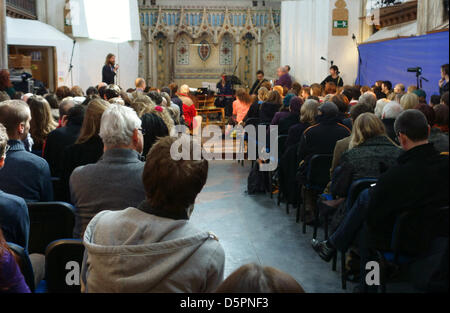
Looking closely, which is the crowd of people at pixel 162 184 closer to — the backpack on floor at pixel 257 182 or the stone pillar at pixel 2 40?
the backpack on floor at pixel 257 182

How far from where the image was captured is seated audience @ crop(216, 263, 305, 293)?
1.03 metres

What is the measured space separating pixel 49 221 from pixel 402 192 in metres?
1.74

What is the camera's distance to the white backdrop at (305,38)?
1325 cm

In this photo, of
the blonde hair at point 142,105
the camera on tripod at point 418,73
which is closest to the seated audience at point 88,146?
the blonde hair at point 142,105

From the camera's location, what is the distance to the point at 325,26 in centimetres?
1302

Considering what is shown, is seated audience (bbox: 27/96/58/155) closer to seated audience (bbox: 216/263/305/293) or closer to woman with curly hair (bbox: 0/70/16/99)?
woman with curly hair (bbox: 0/70/16/99)

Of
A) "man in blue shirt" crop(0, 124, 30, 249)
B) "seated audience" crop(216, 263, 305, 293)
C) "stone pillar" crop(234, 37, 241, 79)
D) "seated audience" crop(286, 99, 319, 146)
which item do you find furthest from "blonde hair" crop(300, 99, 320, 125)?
"stone pillar" crop(234, 37, 241, 79)

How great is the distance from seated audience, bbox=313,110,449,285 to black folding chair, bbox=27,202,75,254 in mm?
1533

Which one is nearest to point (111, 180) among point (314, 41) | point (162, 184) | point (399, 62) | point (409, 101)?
point (162, 184)

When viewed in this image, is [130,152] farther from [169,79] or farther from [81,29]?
[169,79]

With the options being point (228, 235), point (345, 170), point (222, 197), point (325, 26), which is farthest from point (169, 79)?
point (345, 170)

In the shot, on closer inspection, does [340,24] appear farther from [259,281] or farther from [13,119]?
[259,281]

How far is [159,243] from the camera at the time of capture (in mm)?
1537
